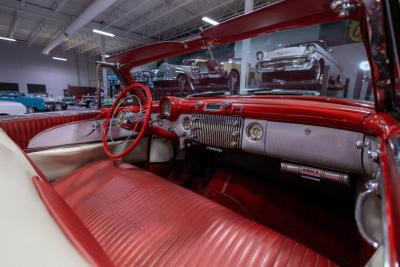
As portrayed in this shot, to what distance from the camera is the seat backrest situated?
0.35 metres

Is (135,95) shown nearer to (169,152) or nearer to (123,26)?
(169,152)

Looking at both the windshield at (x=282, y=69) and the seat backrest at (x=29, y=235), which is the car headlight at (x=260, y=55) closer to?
the windshield at (x=282, y=69)

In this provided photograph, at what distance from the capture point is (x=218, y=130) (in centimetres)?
162

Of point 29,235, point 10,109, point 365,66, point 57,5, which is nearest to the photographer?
point 29,235

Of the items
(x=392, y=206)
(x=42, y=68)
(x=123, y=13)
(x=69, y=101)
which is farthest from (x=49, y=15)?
(x=392, y=206)

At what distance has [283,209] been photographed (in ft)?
5.16

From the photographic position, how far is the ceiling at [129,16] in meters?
8.43

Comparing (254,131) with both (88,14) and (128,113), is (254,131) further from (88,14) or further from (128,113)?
A: (88,14)

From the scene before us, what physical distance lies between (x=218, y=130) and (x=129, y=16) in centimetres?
1046

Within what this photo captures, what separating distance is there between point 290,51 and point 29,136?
4014 mm

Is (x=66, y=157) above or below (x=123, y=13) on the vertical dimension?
below

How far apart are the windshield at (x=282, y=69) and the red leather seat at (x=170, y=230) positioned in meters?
0.78

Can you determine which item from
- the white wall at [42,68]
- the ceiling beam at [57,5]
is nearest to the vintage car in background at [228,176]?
the ceiling beam at [57,5]

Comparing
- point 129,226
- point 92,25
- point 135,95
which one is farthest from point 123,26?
point 129,226
